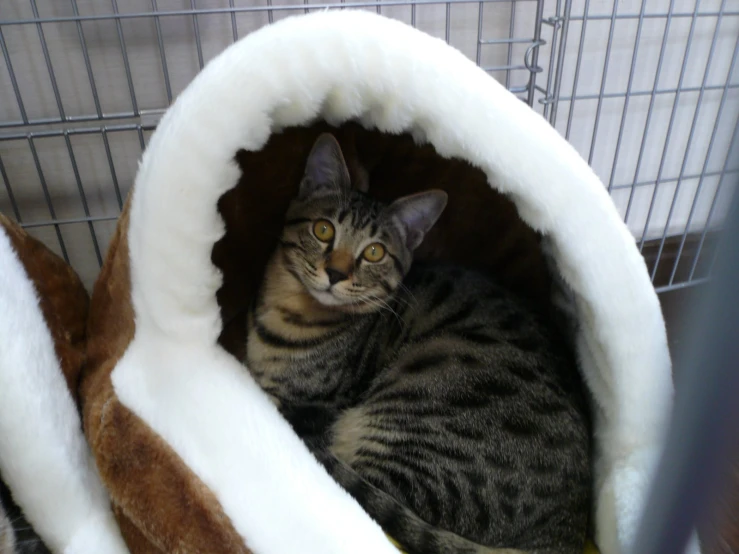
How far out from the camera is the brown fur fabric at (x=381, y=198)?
1.12 meters

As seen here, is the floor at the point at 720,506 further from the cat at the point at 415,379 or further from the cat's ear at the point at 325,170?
the cat's ear at the point at 325,170

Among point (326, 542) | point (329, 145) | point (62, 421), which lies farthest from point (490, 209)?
point (62, 421)

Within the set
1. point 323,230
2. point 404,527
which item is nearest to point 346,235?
point 323,230

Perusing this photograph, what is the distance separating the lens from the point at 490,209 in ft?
3.86

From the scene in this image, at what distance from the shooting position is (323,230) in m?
1.07

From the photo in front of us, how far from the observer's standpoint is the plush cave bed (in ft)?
2.44

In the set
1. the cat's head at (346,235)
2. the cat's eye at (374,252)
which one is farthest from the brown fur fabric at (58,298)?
the cat's eye at (374,252)

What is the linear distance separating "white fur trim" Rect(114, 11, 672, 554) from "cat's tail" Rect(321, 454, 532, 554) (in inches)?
4.0

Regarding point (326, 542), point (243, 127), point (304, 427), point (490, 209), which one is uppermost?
point (243, 127)

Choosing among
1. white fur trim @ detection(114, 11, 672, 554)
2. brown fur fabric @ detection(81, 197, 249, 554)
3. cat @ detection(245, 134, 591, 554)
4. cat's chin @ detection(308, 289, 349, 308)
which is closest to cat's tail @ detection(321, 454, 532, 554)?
cat @ detection(245, 134, 591, 554)

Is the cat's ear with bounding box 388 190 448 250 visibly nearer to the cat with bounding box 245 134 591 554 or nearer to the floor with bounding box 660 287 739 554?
the cat with bounding box 245 134 591 554

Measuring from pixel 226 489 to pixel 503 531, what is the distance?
42 cm

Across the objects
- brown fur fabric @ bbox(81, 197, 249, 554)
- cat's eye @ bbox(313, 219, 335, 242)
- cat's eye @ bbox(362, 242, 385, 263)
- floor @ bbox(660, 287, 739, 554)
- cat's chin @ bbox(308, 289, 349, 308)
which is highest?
floor @ bbox(660, 287, 739, 554)

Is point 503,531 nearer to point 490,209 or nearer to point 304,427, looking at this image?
point 304,427
